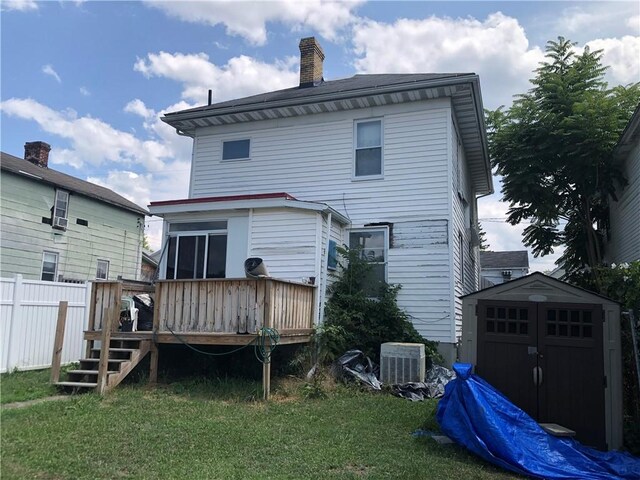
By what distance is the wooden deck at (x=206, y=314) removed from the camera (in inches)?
320

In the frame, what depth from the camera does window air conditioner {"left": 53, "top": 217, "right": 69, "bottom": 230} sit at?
18.1 meters

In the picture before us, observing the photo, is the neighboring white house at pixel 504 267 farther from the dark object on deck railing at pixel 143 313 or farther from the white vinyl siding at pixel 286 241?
the dark object on deck railing at pixel 143 313

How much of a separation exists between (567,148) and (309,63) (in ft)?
27.5

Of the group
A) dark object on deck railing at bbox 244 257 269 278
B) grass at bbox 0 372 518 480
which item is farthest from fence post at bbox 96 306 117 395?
dark object on deck railing at bbox 244 257 269 278

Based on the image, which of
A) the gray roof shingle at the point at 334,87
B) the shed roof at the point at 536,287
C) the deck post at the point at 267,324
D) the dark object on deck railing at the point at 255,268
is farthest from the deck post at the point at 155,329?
A: the gray roof shingle at the point at 334,87

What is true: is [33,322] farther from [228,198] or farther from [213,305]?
[228,198]

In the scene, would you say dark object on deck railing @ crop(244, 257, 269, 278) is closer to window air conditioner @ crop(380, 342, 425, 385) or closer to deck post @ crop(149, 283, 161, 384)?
deck post @ crop(149, 283, 161, 384)

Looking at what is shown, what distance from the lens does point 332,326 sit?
32.6 feet

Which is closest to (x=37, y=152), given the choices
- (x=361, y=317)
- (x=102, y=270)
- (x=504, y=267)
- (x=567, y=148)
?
(x=102, y=270)

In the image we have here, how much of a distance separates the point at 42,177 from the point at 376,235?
13618 millimetres

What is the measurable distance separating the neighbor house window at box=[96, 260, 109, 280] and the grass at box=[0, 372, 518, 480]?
44.1 ft

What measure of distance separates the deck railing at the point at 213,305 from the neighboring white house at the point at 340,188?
6.65 feet

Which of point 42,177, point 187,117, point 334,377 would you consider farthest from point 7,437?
point 42,177

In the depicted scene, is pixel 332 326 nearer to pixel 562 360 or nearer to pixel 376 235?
pixel 376 235
